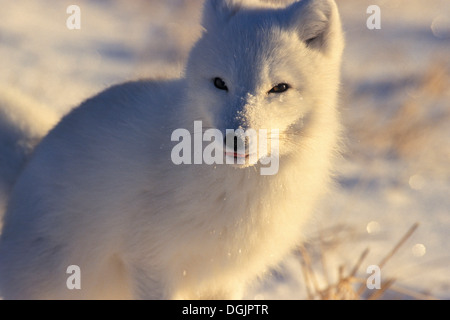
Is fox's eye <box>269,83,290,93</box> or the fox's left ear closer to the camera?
fox's eye <box>269,83,290,93</box>

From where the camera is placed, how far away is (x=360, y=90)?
498 cm

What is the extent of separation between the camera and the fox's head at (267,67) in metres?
1.90

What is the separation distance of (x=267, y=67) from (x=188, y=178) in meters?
0.56

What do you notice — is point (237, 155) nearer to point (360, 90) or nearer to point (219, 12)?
point (219, 12)

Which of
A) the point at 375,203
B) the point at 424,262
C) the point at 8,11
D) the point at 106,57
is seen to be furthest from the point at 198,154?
the point at 8,11

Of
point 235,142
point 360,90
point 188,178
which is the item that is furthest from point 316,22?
point 360,90

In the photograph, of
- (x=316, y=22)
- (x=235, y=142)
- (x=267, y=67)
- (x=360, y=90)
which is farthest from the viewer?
(x=360, y=90)

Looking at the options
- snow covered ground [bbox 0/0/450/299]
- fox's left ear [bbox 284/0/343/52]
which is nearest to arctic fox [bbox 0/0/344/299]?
fox's left ear [bbox 284/0/343/52]

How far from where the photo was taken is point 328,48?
2.20 m

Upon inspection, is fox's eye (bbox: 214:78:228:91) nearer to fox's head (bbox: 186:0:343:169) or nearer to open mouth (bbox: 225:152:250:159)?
fox's head (bbox: 186:0:343:169)

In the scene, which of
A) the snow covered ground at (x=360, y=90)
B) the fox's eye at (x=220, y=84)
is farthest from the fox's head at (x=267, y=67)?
the snow covered ground at (x=360, y=90)

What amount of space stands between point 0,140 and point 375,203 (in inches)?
102

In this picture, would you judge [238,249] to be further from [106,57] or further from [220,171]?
[106,57]

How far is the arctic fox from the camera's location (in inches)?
79.0
